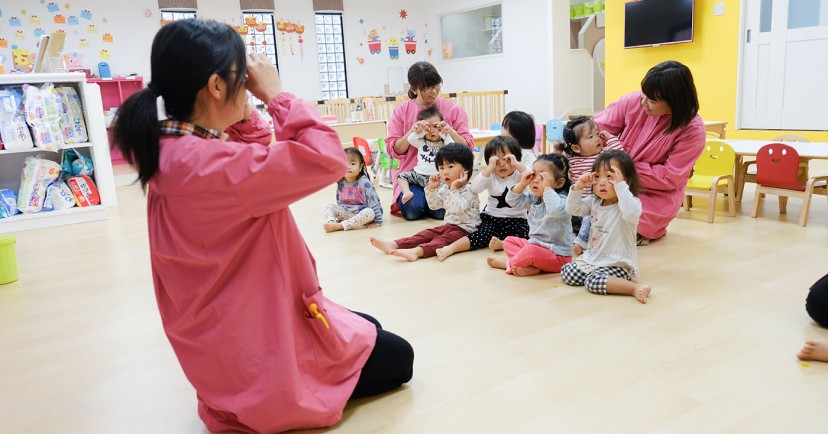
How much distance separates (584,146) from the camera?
3.33m

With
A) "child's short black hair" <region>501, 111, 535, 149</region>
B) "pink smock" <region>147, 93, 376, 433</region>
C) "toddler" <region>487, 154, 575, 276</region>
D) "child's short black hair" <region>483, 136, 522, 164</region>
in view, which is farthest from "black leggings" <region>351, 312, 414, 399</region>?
"child's short black hair" <region>501, 111, 535, 149</region>

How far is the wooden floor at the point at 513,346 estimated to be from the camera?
163 cm

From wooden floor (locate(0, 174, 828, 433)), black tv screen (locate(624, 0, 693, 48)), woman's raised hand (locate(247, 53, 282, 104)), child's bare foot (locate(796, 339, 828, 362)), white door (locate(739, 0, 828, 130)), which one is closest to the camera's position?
woman's raised hand (locate(247, 53, 282, 104))

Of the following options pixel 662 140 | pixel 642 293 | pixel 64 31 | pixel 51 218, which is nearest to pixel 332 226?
pixel 662 140

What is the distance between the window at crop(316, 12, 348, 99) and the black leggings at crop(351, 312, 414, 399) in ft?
32.9

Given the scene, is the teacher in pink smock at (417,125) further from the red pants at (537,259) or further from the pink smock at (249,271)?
the pink smock at (249,271)

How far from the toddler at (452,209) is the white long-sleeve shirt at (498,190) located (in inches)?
4.8

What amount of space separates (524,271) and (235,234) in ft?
5.70

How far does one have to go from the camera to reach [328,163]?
137 cm

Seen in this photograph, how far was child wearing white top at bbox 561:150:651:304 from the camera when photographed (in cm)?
246

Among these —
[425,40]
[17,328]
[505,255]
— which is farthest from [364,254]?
[425,40]

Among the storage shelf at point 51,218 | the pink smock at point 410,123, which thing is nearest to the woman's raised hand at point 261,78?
the pink smock at point 410,123

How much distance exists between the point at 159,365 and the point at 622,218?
1870mm

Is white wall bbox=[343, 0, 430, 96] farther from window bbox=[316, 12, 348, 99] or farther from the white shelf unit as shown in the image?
the white shelf unit
